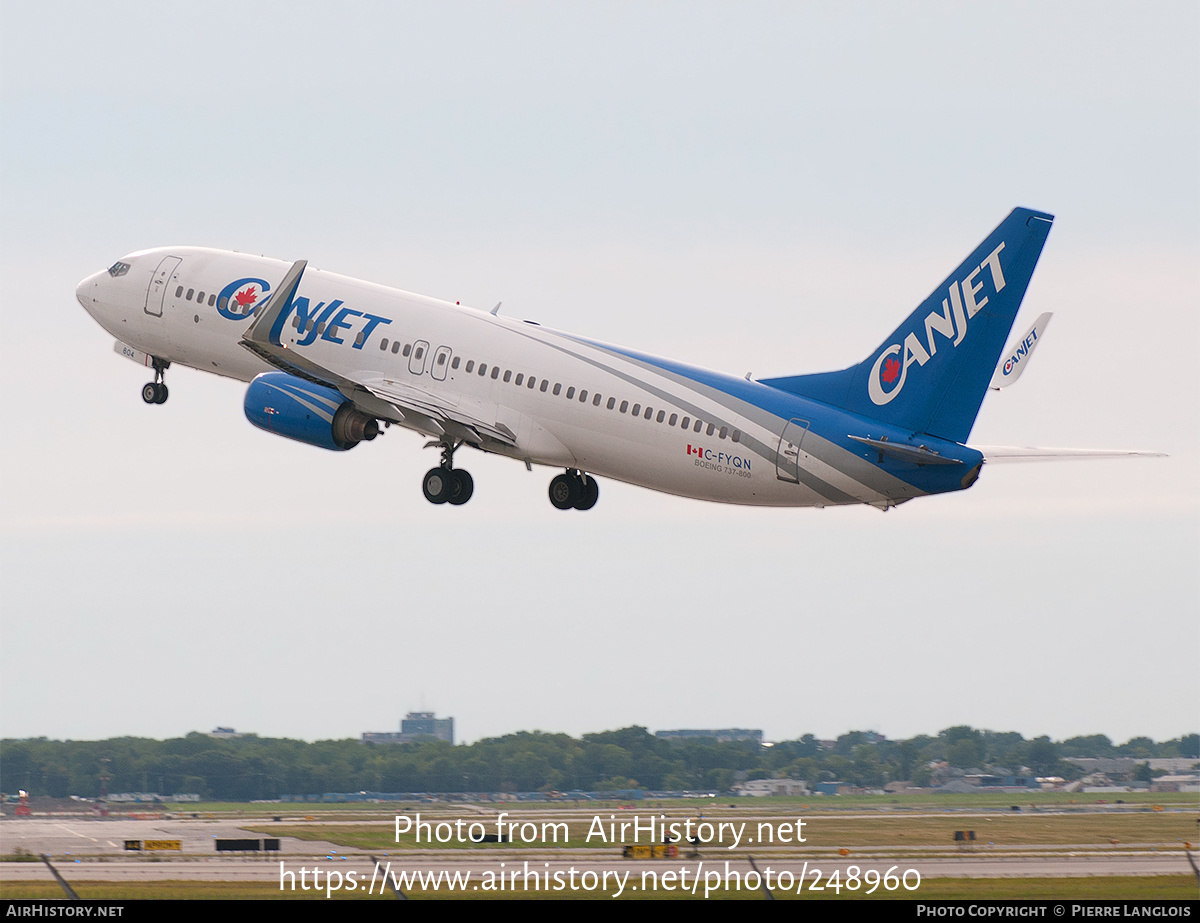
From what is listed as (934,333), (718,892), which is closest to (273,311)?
(934,333)

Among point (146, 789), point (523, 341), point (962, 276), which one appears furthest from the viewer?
point (146, 789)

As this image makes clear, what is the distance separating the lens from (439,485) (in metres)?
60.7

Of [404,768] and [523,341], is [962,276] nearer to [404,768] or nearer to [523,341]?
[523,341]

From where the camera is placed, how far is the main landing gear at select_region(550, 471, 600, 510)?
6128 centimetres

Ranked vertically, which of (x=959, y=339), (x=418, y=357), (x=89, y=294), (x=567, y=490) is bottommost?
(x=567, y=490)

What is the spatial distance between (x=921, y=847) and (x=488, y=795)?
34.3 metres

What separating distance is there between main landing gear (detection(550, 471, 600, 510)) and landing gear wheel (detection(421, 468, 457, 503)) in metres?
3.64

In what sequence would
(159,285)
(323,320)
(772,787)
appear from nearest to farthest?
1. (323,320)
2. (159,285)
3. (772,787)

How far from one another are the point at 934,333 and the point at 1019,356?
26.2m

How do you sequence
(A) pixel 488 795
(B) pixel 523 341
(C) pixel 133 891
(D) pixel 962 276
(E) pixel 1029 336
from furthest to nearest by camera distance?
(A) pixel 488 795 → (E) pixel 1029 336 → (B) pixel 523 341 → (D) pixel 962 276 → (C) pixel 133 891

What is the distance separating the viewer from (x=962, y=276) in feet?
166

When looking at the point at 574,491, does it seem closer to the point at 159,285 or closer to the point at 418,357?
the point at 418,357

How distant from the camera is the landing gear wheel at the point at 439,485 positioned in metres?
60.7
